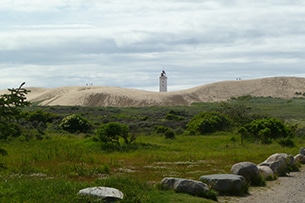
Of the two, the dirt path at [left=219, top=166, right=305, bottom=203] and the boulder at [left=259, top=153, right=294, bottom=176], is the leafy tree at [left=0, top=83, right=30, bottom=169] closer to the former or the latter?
the dirt path at [left=219, top=166, right=305, bottom=203]

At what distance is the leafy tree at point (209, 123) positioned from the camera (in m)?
44.3

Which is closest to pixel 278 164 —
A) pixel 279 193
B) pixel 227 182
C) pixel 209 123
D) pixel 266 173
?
pixel 266 173

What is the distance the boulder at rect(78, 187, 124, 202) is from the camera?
12.5 m

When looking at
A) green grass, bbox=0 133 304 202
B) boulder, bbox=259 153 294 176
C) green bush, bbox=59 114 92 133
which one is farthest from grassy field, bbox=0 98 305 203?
green bush, bbox=59 114 92 133

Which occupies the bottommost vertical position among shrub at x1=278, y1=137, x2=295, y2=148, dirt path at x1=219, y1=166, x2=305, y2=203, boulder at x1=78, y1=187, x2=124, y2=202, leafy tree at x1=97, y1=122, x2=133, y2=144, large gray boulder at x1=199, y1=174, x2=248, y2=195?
dirt path at x1=219, y1=166, x2=305, y2=203

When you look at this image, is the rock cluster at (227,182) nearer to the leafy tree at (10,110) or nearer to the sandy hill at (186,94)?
the leafy tree at (10,110)

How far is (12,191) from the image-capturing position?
44.7ft

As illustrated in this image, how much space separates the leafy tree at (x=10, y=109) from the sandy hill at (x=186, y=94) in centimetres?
9473

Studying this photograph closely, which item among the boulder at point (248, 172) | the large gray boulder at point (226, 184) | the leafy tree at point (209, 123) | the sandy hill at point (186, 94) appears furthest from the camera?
the sandy hill at point (186, 94)

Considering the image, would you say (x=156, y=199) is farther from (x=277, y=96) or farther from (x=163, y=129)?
(x=277, y=96)

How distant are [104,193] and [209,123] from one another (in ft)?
107

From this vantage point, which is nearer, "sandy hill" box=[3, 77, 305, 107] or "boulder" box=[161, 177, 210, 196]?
"boulder" box=[161, 177, 210, 196]

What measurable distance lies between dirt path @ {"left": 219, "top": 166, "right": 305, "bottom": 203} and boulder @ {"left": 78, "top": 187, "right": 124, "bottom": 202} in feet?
12.5

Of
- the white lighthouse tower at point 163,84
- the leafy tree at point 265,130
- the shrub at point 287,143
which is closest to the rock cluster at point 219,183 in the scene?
the shrub at point 287,143
